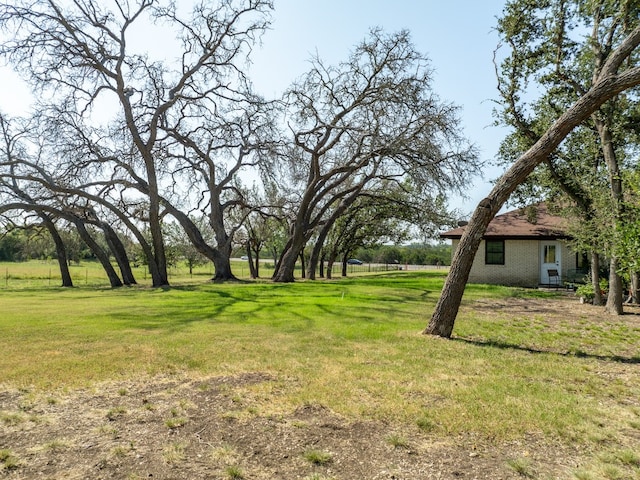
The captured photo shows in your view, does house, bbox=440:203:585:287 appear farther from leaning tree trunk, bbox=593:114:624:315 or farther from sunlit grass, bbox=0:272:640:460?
sunlit grass, bbox=0:272:640:460

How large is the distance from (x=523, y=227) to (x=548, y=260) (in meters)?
2.03

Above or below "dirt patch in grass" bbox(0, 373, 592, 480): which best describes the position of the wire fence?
below

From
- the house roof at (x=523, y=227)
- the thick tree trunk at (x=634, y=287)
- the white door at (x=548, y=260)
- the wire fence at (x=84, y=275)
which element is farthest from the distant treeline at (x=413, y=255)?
the thick tree trunk at (x=634, y=287)

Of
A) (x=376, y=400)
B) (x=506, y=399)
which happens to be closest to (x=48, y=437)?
(x=376, y=400)

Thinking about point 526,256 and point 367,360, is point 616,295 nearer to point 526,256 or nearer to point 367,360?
point 367,360

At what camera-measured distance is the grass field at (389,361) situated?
A: 405 centimetres

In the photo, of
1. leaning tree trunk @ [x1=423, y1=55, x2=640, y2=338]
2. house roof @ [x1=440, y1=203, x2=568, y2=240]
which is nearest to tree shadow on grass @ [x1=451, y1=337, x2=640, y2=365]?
leaning tree trunk @ [x1=423, y1=55, x2=640, y2=338]

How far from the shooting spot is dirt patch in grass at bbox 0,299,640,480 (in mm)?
3117

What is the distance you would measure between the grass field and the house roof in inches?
420

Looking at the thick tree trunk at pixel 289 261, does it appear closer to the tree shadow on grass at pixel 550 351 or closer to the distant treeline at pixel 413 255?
the tree shadow on grass at pixel 550 351

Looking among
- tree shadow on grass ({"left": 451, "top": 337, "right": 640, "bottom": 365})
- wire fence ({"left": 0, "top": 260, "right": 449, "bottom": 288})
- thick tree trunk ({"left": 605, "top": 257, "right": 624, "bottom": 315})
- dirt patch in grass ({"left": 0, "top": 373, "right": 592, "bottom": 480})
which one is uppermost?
thick tree trunk ({"left": 605, "top": 257, "right": 624, "bottom": 315})

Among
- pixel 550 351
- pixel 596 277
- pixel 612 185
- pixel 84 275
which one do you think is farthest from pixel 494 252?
pixel 84 275

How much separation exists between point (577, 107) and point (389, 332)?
4973 millimetres

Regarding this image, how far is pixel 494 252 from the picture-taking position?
2306 centimetres
